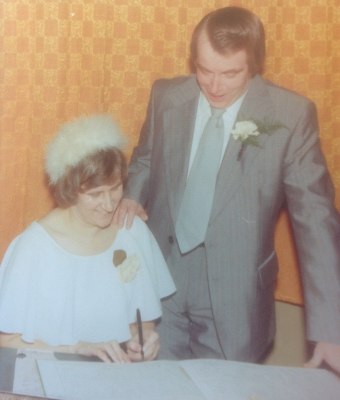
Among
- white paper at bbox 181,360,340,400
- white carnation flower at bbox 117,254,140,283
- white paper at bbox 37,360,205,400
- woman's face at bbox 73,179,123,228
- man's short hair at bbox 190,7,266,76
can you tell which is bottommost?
white paper at bbox 181,360,340,400

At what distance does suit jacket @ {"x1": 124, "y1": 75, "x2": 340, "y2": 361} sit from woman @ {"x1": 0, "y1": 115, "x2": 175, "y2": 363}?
0.17 metres

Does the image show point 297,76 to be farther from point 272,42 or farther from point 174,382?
point 174,382

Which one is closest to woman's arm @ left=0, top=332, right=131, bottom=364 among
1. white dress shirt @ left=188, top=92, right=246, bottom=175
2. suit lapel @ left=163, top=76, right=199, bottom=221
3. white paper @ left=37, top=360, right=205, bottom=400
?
white paper @ left=37, top=360, right=205, bottom=400

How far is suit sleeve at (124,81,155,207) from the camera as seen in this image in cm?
144

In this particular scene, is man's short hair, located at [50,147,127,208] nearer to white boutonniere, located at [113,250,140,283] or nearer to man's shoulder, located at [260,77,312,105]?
white boutonniere, located at [113,250,140,283]

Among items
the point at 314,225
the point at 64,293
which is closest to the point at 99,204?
the point at 64,293

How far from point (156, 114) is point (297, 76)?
0.43 meters

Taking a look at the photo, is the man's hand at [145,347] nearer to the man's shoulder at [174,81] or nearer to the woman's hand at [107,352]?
the woman's hand at [107,352]

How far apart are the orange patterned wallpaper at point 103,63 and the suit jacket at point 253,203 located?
7 cm

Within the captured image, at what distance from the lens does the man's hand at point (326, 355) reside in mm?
1174

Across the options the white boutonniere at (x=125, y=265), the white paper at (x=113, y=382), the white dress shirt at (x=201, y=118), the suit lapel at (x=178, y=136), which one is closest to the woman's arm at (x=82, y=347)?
the white paper at (x=113, y=382)

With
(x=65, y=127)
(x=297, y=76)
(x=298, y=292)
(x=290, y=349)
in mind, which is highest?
(x=297, y=76)

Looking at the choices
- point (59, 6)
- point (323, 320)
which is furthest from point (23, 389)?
point (59, 6)

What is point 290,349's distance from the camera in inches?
59.6
